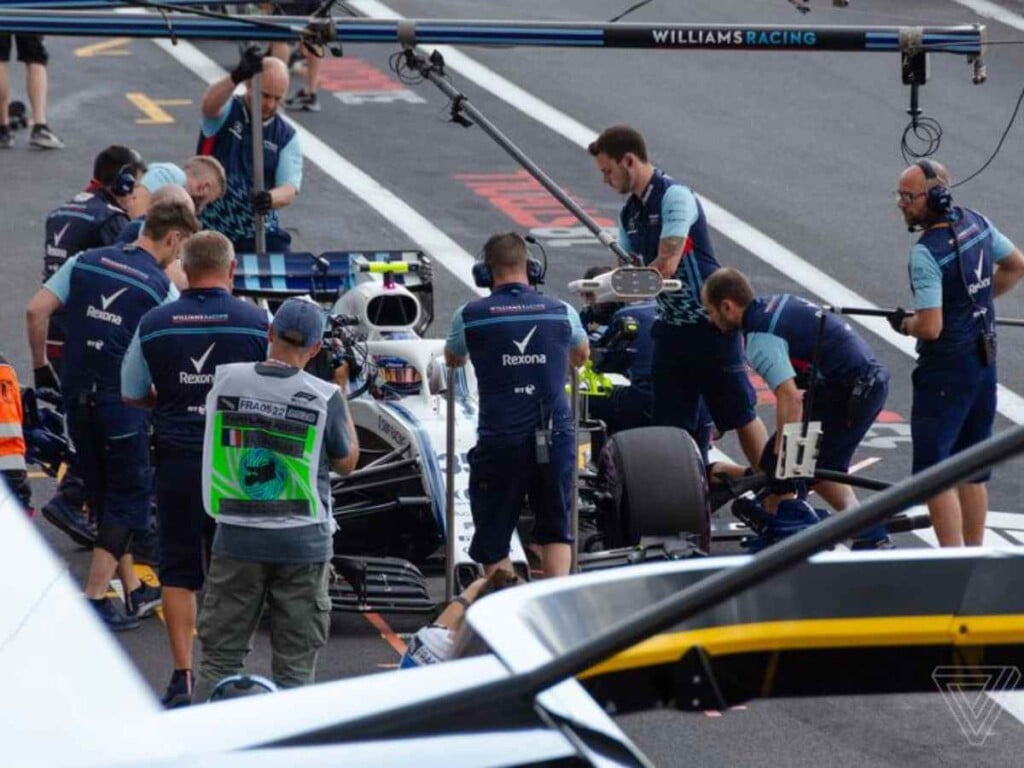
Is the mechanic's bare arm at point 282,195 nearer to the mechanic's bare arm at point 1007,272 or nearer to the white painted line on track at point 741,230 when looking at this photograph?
the white painted line on track at point 741,230

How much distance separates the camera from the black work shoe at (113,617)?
9250mm

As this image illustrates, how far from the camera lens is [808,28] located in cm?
966

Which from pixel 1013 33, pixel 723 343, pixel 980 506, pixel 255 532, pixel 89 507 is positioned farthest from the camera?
pixel 1013 33

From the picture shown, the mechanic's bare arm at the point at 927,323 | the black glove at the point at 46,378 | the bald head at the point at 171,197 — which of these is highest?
the bald head at the point at 171,197

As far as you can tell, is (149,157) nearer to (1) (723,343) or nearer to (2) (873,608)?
(1) (723,343)

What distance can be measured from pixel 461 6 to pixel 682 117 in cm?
Answer: 243

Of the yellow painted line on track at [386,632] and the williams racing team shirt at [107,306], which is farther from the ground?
the williams racing team shirt at [107,306]

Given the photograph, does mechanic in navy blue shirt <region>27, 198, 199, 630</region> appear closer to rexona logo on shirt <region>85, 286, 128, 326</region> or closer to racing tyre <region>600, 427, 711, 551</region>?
rexona logo on shirt <region>85, 286, 128, 326</region>

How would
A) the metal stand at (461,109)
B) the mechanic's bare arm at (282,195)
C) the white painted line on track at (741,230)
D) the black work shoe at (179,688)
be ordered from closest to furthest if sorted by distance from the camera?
the black work shoe at (179,688) < the metal stand at (461,109) < the mechanic's bare arm at (282,195) < the white painted line on track at (741,230)

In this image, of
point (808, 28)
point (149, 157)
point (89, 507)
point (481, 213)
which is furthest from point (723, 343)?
point (149, 157)

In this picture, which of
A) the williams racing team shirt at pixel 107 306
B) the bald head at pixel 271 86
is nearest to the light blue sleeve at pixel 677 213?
the williams racing team shirt at pixel 107 306

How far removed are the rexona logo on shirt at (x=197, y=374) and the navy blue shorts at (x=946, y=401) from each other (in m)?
3.52

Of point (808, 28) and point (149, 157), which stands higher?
point (808, 28)

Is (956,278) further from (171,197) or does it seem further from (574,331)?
(171,197)
